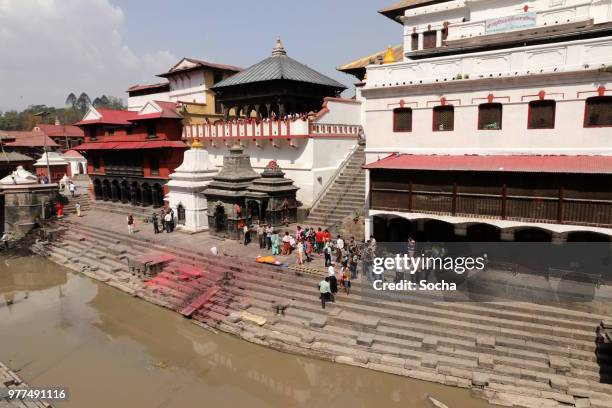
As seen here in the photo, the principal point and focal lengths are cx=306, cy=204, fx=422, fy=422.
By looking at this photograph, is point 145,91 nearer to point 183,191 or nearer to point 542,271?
point 183,191

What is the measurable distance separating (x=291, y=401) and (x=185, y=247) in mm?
11859

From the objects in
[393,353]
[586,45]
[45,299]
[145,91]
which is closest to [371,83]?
[586,45]

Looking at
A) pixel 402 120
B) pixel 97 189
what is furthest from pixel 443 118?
pixel 97 189

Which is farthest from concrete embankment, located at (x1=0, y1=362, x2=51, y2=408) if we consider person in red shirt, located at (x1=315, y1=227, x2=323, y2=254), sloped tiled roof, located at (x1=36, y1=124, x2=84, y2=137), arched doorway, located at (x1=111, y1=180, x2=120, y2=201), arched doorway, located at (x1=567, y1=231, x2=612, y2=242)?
sloped tiled roof, located at (x1=36, y1=124, x2=84, y2=137)

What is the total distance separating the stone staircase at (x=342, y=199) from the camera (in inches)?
917

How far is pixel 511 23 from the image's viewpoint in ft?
60.5

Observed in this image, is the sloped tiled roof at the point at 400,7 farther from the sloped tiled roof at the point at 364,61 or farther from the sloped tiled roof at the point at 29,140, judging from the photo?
the sloped tiled roof at the point at 29,140

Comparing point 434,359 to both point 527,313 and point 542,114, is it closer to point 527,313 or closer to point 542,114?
point 527,313

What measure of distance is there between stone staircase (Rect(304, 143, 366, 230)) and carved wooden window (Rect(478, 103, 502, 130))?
7651 mm

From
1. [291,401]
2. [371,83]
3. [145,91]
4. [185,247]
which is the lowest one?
[291,401]

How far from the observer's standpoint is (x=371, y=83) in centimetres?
1773

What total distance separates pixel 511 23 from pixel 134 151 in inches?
1027

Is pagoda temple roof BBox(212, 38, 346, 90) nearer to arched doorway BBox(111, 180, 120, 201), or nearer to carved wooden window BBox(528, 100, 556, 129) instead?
arched doorway BBox(111, 180, 120, 201)

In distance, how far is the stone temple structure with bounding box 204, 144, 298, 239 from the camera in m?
22.3
